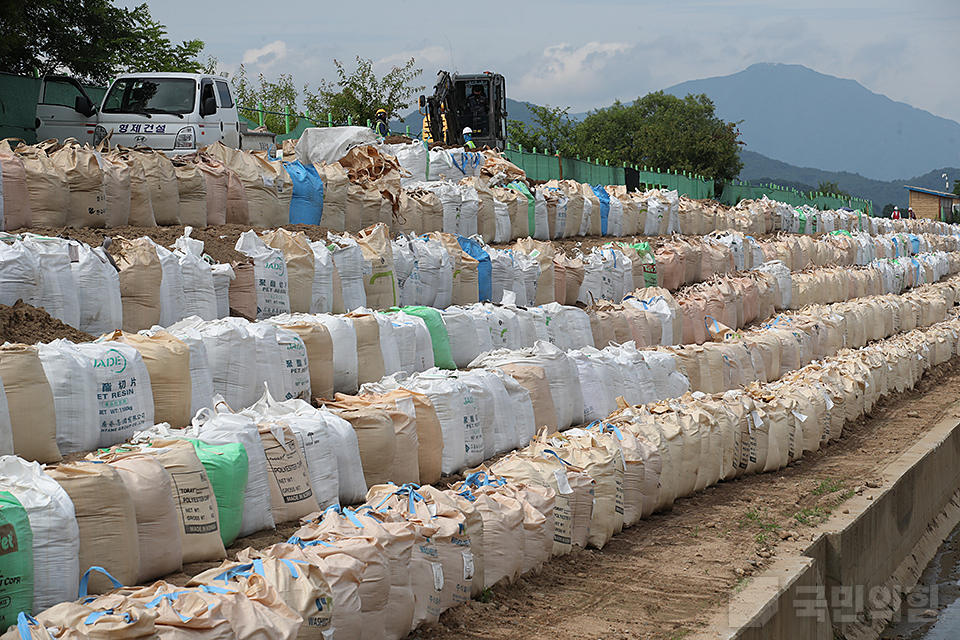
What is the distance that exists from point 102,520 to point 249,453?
32.1 inches

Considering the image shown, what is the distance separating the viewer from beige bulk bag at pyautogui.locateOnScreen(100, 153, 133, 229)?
554 centimetres

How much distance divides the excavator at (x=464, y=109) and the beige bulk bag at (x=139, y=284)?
12.0m

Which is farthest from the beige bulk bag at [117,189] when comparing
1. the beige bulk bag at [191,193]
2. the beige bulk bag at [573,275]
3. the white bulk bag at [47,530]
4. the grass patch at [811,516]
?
the grass patch at [811,516]

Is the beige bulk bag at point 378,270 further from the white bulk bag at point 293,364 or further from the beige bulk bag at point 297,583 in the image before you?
the beige bulk bag at point 297,583

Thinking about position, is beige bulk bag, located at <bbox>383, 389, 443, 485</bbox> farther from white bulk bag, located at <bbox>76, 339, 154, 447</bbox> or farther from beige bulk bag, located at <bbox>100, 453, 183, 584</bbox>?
beige bulk bag, located at <bbox>100, 453, 183, 584</bbox>

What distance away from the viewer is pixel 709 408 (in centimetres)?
620

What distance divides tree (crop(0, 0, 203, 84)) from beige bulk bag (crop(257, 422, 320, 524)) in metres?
11.8

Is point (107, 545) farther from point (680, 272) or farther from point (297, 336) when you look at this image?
point (680, 272)

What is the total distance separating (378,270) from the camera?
6160 mm

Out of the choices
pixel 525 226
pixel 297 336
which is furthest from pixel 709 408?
pixel 525 226

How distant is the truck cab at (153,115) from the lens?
30.8 ft

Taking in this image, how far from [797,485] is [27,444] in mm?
5376

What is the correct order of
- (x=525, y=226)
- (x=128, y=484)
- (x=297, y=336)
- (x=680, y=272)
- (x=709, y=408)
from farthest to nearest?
1. (x=680, y=272)
2. (x=525, y=226)
3. (x=709, y=408)
4. (x=297, y=336)
5. (x=128, y=484)

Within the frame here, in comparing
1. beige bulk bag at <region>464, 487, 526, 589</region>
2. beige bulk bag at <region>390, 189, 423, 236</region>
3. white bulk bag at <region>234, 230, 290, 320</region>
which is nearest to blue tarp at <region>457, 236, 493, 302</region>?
beige bulk bag at <region>390, 189, 423, 236</region>
